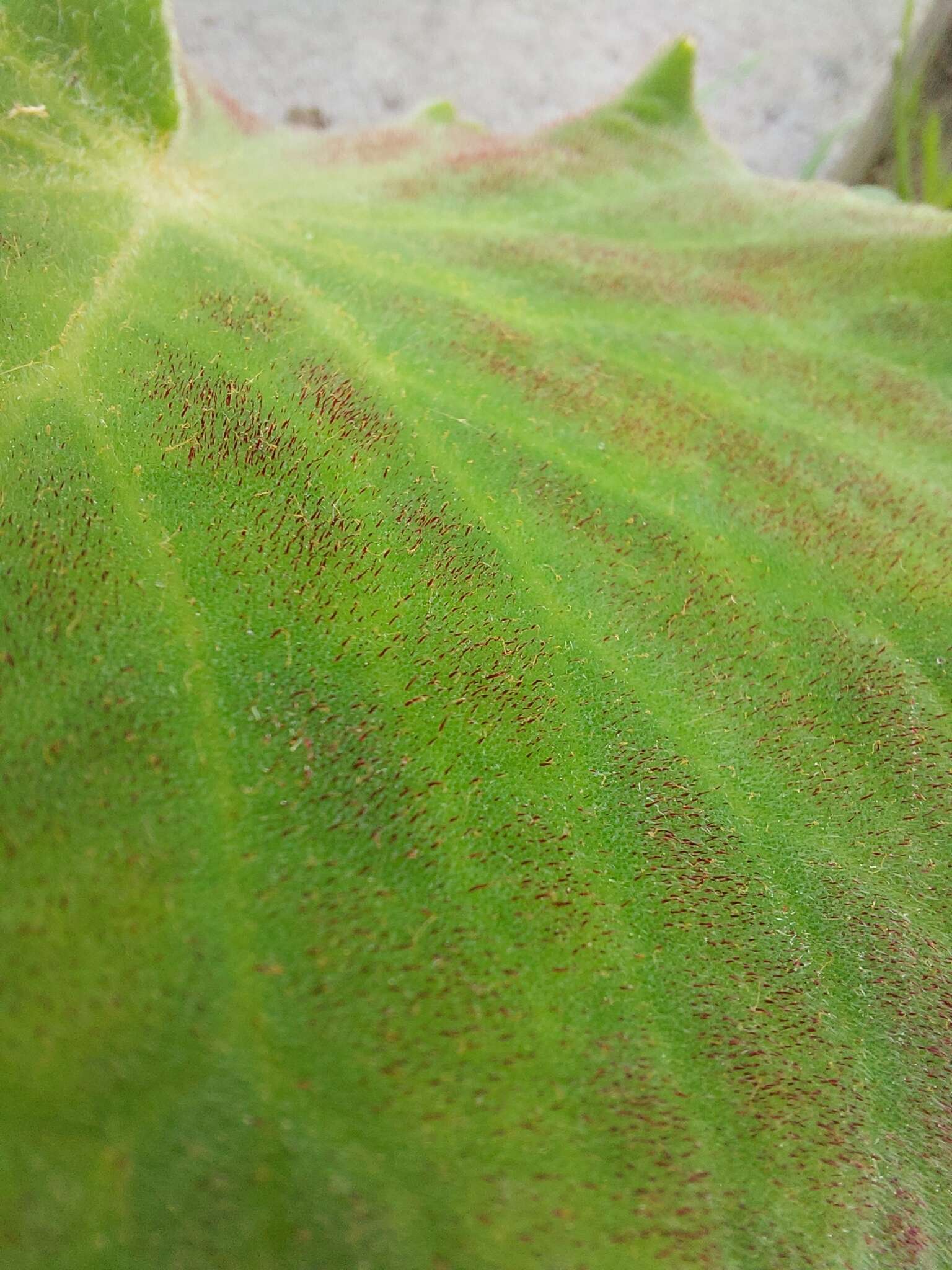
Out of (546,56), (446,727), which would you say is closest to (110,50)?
(446,727)

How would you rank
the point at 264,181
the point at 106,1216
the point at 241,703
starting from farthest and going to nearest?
the point at 264,181
the point at 241,703
the point at 106,1216

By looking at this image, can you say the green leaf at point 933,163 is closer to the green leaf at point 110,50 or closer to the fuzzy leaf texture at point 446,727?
the fuzzy leaf texture at point 446,727

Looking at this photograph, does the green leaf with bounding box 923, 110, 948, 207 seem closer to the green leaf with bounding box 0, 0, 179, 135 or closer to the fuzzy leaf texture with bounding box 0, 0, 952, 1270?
the fuzzy leaf texture with bounding box 0, 0, 952, 1270

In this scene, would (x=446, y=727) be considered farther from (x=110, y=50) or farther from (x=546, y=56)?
(x=546, y=56)

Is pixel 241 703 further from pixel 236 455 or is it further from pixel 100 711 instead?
pixel 236 455

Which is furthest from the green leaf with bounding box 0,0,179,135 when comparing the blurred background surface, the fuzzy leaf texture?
the blurred background surface

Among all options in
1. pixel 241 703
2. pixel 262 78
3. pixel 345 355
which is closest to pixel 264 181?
pixel 345 355

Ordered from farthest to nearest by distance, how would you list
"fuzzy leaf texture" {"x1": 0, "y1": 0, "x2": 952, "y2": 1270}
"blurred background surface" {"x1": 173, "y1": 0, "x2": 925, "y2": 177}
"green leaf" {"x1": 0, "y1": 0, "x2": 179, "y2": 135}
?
"blurred background surface" {"x1": 173, "y1": 0, "x2": 925, "y2": 177}
"green leaf" {"x1": 0, "y1": 0, "x2": 179, "y2": 135}
"fuzzy leaf texture" {"x1": 0, "y1": 0, "x2": 952, "y2": 1270}
